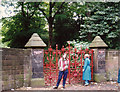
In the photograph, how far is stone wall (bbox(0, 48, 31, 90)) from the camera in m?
7.12

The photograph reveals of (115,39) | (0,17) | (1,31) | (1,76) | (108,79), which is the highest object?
(0,17)

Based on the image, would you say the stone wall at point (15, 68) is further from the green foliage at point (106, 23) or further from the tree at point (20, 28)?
the tree at point (20, 28)

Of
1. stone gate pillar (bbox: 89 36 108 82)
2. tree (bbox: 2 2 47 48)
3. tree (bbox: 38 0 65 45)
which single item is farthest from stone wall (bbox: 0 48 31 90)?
tree (bbox: 38 0 65 45)

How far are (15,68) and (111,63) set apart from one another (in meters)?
5.26

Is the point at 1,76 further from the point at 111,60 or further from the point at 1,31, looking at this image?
the point at 1,31

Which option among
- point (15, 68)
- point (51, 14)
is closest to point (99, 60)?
point (15, 68)

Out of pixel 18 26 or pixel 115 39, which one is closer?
pixel 115 39

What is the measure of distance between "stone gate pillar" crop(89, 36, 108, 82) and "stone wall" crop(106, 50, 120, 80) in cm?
38

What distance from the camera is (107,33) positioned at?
1316 cm

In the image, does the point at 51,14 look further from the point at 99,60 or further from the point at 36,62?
the point at 36,62

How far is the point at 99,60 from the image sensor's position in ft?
30.3

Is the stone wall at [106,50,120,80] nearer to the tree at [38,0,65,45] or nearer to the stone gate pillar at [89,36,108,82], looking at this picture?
the stone gate pillar at [89,36,108,82]

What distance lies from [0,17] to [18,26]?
215 centimetres

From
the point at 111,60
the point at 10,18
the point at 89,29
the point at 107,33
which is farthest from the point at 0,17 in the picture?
the point at 111,60
